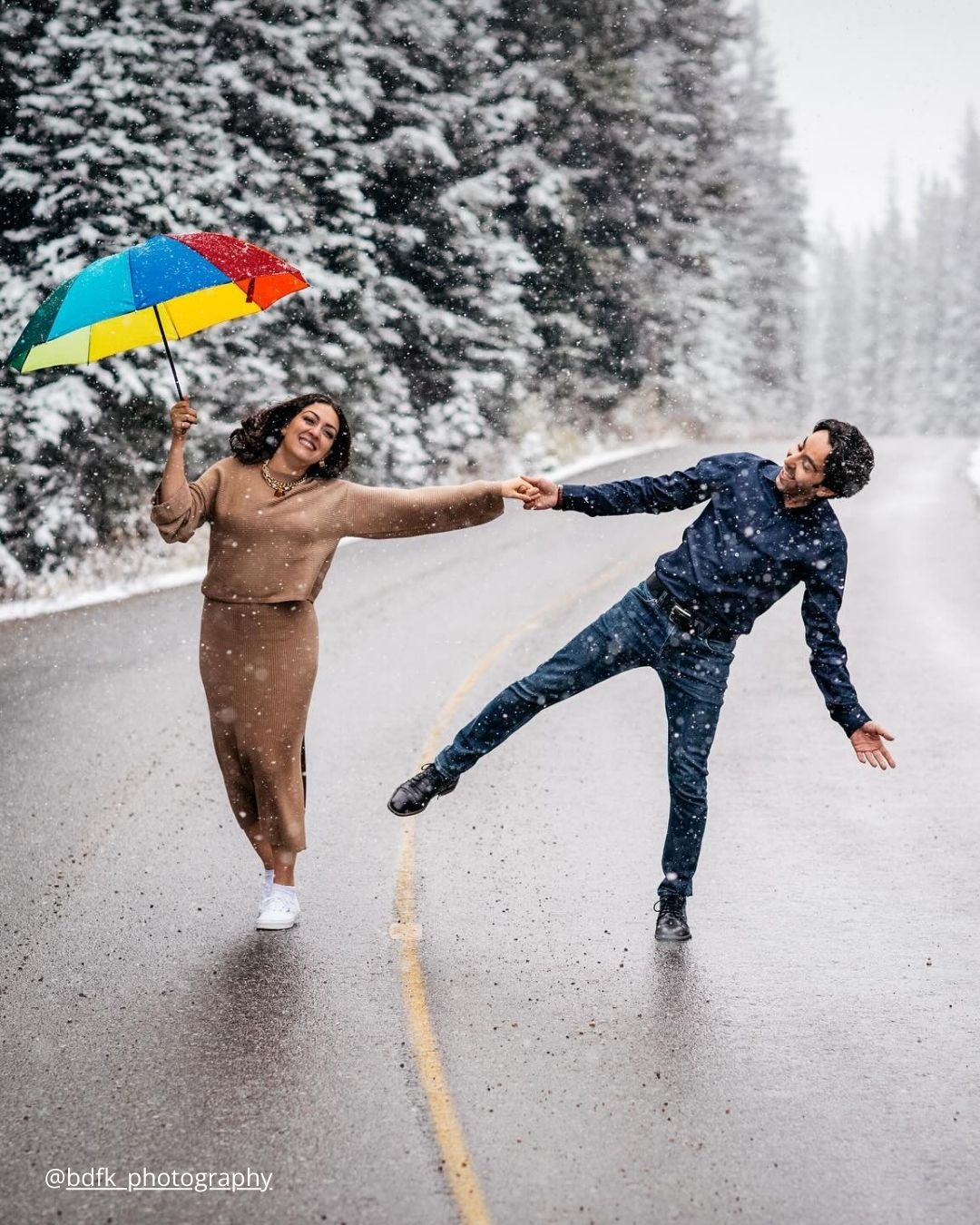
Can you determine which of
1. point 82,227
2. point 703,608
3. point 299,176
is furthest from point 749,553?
point 299,176

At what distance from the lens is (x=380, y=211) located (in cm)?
2378

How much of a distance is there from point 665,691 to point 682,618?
34 centimetres

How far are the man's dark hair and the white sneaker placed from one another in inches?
120

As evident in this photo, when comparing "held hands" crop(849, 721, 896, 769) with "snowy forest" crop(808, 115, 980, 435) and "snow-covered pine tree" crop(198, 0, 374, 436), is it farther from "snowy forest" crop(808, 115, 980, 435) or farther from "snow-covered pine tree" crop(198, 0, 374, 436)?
"snowy forest" crop(808, 115, 980, 435)

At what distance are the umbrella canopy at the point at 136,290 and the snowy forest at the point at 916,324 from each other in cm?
7735

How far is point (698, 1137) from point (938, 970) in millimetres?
1944

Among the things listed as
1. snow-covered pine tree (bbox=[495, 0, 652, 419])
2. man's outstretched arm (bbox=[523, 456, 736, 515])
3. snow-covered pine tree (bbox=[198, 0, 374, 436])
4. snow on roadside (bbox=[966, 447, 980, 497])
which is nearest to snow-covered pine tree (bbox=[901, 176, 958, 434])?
snow on roadside (bbox=[966, 447, 980, 497])

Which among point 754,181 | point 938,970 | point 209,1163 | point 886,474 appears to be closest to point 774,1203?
point 209,1163

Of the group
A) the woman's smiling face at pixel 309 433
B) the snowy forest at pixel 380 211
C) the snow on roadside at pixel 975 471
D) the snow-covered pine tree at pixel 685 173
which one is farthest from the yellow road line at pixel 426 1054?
the snow-covered pine tree at pixel 685 173

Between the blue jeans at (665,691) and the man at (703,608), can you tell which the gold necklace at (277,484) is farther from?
the blue jeans at (665,691)

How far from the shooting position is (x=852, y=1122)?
441 centimetres

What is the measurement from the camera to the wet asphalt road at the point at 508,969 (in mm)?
4066

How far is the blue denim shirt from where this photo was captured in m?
5.54

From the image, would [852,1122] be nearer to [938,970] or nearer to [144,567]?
[938,970]
